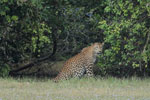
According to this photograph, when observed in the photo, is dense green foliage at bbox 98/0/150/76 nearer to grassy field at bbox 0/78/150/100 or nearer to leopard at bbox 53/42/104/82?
leopard at bbox 53/42/104/82

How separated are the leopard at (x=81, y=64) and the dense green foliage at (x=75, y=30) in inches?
17.1

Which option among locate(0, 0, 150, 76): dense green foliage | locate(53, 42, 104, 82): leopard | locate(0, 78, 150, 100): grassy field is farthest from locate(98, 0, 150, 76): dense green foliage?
locate(0, 78, 150, 100): grassy field

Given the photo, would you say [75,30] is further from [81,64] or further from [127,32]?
[127,32]

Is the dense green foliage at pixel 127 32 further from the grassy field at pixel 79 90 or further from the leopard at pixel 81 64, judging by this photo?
the grassy field at pixel 79 90

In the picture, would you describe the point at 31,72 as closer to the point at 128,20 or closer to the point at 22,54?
the point at 22,54

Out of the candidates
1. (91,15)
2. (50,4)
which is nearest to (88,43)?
(91,15)

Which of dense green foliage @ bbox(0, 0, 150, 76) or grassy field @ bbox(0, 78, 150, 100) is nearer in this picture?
grassy field @ bbox(0, 78, 150, 100)

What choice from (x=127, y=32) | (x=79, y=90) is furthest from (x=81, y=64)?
(x=79, y=90)

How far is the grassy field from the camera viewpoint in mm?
9266

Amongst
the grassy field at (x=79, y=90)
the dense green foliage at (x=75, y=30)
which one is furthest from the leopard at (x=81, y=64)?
the grassy field at (x=79, y=90)

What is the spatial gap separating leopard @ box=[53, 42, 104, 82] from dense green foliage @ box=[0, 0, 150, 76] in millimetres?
434

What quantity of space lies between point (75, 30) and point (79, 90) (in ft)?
15.8

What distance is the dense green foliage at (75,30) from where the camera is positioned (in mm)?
12961

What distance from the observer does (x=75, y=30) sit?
1500 centimetres
